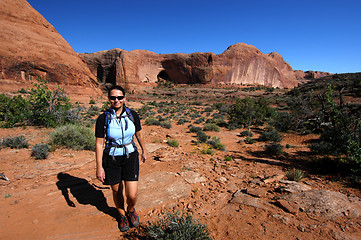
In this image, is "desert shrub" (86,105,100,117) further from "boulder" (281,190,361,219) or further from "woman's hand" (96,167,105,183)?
"boulder" (281,190,361,219)

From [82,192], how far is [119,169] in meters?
1.63

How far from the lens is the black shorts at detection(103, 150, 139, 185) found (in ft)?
6.79

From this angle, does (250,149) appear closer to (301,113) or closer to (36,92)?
(301,113)

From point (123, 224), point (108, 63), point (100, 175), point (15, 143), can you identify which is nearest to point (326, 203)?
point (123, 224)

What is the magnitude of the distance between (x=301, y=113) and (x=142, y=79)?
40.0 m

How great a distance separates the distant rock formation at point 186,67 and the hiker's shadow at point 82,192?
3632 centimetres

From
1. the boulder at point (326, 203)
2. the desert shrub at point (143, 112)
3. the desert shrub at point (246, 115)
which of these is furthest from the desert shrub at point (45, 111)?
the desert shrub at point (246, 115)

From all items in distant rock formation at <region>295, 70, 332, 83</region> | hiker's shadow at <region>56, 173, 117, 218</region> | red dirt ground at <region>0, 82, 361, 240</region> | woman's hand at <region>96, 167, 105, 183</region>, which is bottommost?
hiker's shadow at <region>56, 173, 117, 218</region>

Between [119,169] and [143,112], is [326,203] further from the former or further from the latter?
[143,112]

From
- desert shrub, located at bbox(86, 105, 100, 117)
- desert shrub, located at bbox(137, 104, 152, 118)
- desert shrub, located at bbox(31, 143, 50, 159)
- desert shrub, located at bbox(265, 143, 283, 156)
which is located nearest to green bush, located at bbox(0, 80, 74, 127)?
desert shrub, located at bbox(31, 143, 50, 159)

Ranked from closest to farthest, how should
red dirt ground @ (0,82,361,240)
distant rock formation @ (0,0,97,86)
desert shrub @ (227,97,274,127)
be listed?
red dirt ground @ (0,82,361,240), desert shrub @ (227,97,274,127), distant rock formation @ (0,0,97,86)

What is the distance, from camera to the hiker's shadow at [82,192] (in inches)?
108

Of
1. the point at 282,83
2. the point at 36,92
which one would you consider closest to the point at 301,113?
the point at 36,92

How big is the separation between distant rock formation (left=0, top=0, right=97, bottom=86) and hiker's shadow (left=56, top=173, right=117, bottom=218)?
62.5 ft
